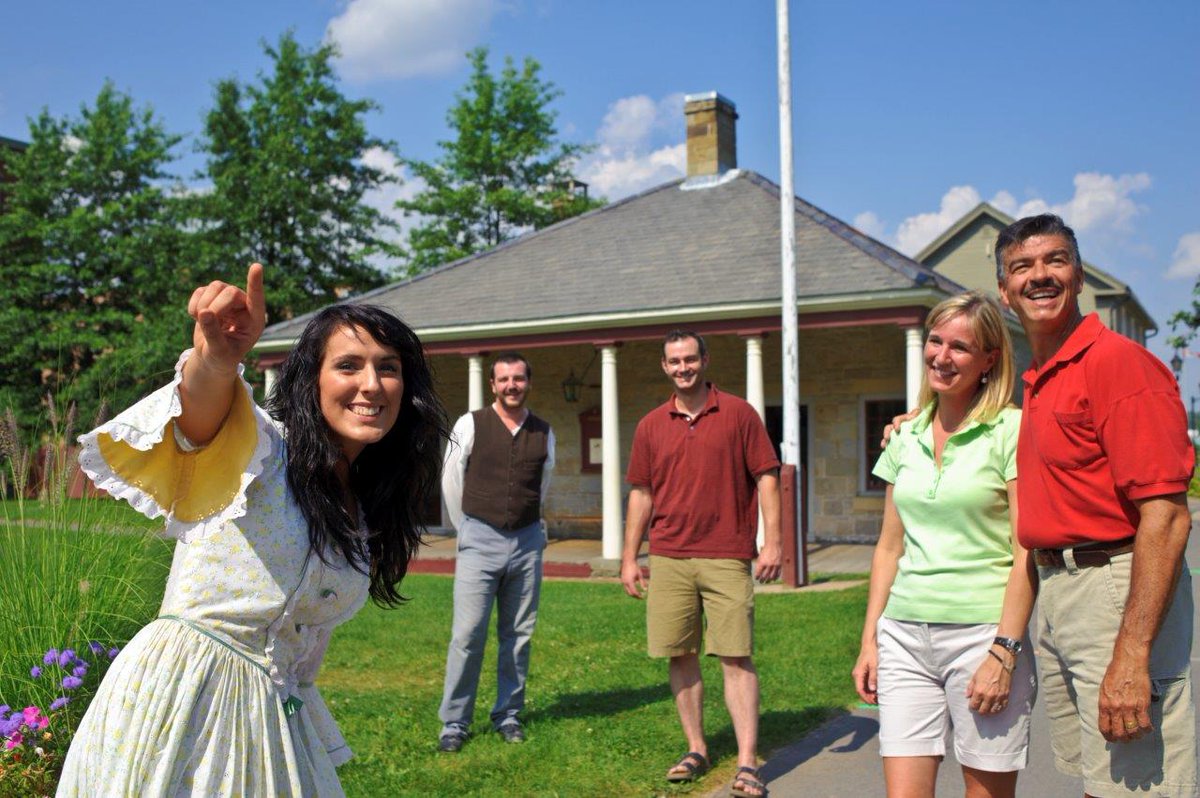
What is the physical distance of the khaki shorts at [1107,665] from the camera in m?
2.76

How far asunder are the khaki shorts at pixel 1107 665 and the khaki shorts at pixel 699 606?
7.36 ft

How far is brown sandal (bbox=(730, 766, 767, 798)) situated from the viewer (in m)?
4.85

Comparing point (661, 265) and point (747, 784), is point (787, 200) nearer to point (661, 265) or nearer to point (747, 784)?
point (661, 265)

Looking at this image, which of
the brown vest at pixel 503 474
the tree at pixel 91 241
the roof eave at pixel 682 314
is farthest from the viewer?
the tree at pixel 91 241

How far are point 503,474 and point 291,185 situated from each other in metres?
24.7

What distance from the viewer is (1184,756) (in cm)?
275

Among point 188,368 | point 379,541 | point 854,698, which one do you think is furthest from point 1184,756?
point 854,698

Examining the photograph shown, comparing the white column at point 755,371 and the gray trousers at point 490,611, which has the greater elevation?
the white column at point 755,371

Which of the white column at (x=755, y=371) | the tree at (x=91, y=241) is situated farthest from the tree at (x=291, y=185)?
the white column at (x=755, y=371)

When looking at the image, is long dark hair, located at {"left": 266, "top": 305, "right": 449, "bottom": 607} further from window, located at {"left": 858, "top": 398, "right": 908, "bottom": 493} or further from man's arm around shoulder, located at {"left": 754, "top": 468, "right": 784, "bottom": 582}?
window, located at {"left": 858, "top": 398, "right": 908, "bottom": 493}

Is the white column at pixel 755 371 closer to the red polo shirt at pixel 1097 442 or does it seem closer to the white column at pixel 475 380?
the white column at pixel 475 380

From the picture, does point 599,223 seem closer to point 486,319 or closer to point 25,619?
point 486,319

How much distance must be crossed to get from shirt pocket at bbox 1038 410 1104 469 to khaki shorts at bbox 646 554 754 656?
245 cm

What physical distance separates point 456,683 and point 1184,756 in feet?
12.3
